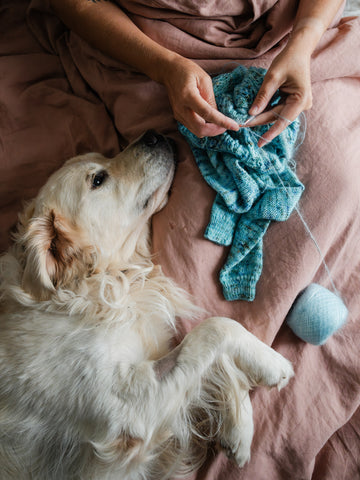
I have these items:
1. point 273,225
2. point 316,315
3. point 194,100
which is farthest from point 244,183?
point 316,315

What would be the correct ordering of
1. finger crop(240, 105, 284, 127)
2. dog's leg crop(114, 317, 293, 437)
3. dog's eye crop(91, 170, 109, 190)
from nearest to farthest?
dog's leg crop(114, 317, 293, 437) < finger crop(240, 105, 284, 127) < dog's eye crop(91, 170, 109, 190)

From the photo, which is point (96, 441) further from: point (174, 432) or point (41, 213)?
point (41, 213)

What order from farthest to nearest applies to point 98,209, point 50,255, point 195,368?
point 98,209, point 50,255, point 195,368

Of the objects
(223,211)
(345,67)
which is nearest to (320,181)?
(223,211)

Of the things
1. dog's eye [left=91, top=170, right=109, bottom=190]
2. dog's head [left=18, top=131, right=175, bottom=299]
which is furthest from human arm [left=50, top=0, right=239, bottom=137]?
dog's eye [left=91, top=170, right=109, bottom=190]

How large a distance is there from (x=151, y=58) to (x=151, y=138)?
280 millimetres

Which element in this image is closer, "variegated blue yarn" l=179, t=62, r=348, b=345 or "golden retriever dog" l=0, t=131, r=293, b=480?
"golden retriever dog" l=0, t=131, r=293, b=480

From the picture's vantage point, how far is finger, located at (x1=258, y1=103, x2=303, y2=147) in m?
1.19

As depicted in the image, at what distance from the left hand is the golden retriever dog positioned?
1.26ft

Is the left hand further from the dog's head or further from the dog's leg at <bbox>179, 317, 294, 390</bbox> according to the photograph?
the dog's leg at <bbox>179, 317, 294, 390</bbox>

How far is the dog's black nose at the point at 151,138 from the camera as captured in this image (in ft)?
4.64

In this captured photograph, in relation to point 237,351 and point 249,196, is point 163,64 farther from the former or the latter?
point 237,351

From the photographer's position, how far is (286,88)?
1224 millimetres

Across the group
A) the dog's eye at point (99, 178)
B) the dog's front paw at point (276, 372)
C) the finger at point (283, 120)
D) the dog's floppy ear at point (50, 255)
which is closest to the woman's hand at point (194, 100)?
the finger at point (283, 120)
